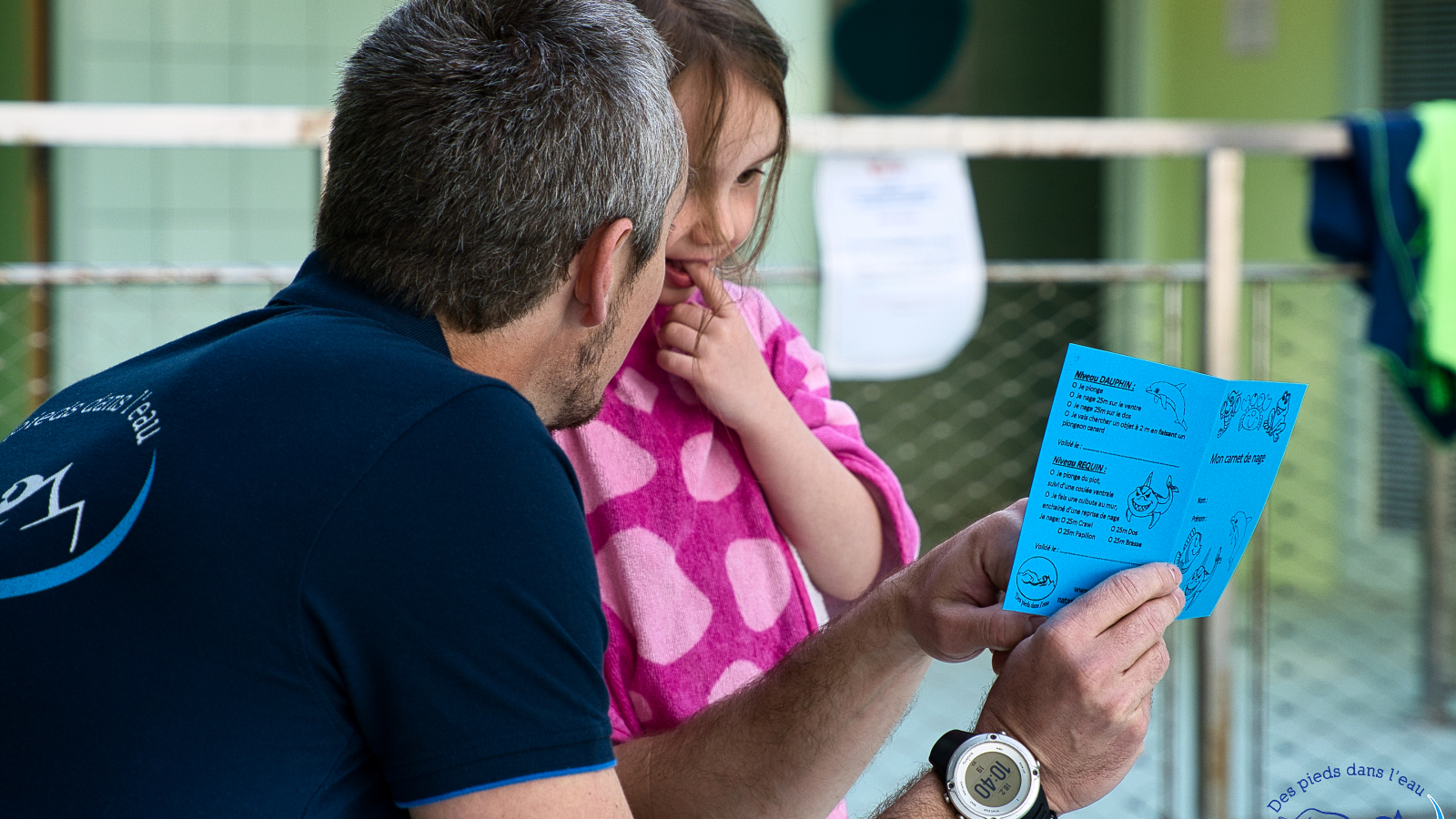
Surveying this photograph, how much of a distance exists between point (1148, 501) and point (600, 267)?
1.45ft

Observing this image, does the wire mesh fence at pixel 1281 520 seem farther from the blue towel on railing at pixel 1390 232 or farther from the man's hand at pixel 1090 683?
the man's hand at pixel 1090 683

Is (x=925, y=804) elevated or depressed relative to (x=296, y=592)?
depressed

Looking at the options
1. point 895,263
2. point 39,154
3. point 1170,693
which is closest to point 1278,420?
point 895,263

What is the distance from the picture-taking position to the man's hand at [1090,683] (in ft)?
2.91

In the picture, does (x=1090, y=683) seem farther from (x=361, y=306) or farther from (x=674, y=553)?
(x=361, y=306)

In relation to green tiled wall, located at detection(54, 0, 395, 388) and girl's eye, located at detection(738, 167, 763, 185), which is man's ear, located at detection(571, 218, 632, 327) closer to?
girl's eye, located at detection(738, 167, 763, 185)

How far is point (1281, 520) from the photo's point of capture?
16.2 feet

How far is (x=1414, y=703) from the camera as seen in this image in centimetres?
356

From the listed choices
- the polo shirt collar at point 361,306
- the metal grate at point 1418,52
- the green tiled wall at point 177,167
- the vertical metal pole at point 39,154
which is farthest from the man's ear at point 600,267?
the metal grate at point 1418,52

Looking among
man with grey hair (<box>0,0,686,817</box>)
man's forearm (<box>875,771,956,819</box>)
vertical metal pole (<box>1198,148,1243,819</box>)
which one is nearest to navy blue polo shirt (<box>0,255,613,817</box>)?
man with grey hair (<box>0,0,686,817</box>)

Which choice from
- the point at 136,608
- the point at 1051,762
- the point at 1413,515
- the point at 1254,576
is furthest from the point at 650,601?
the point at 1413,515

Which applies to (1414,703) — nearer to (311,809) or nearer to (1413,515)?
(1413,515)

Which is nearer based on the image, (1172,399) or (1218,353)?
(1172,399)

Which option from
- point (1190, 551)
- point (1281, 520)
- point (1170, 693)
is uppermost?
point (1190, 551)
